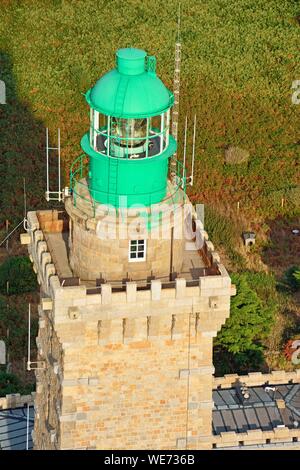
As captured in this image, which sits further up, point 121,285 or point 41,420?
point 121,285

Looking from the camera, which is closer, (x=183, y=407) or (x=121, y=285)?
(x=121, y=285)

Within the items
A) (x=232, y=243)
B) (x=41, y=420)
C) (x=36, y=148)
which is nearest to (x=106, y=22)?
(x=36, y=148)

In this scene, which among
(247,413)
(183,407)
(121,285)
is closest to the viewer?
(121,285)

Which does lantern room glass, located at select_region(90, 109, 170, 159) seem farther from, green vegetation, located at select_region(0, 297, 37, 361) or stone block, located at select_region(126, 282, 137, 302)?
green vegetation, located at select_region(0, 297, 37, 361)

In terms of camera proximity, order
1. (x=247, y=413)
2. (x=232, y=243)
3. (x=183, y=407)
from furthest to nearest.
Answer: (x=232, y=243), (x=247, y=413), (x=183, y=407)

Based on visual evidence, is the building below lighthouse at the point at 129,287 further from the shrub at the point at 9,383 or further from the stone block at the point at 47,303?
the shrub at the point at 9,383

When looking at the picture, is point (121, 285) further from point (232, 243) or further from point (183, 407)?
point (232, 243)

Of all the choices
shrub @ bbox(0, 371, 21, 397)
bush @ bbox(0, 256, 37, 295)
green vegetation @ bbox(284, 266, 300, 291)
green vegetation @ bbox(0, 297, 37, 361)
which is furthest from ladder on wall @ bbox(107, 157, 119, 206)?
green vegetation @ bbox(284, 266, 300, 291)
